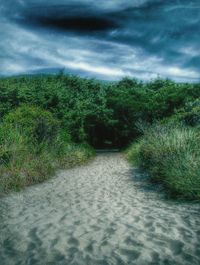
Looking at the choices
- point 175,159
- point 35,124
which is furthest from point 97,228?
point 35,124

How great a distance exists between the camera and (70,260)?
4613mm

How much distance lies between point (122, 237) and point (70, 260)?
3.44 feet

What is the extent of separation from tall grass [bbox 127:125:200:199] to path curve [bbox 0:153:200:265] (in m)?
0.46

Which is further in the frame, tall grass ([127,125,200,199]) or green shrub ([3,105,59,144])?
green shrub ([3,105,59,144])

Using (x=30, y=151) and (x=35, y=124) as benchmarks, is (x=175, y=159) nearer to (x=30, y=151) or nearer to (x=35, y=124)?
(x=30, y=151)

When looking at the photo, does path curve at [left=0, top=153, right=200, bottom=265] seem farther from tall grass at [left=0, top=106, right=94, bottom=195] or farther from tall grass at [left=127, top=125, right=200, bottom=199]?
tall grass at [left=0, top=106, right=94, bottom=195]

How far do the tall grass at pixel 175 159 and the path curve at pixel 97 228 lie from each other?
464 millimetres

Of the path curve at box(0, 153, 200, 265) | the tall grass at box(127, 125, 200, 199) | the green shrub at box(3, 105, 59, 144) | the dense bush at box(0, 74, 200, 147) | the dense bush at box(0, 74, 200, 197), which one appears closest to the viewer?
the path curve at box(0, 153, 200, 265)

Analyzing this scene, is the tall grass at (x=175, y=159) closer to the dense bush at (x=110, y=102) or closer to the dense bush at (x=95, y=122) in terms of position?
the dense bush at (x=95, y=122)

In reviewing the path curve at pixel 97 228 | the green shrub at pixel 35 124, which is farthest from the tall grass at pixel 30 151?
the path curve at pixel 97 228

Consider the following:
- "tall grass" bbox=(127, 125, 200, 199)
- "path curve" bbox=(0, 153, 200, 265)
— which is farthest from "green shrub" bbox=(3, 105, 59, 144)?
"path curve" bbox=(0, 153, 200, 265)

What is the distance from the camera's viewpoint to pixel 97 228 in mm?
5992

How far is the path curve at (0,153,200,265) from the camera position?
471 cm

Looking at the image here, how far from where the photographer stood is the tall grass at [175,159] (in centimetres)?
818
